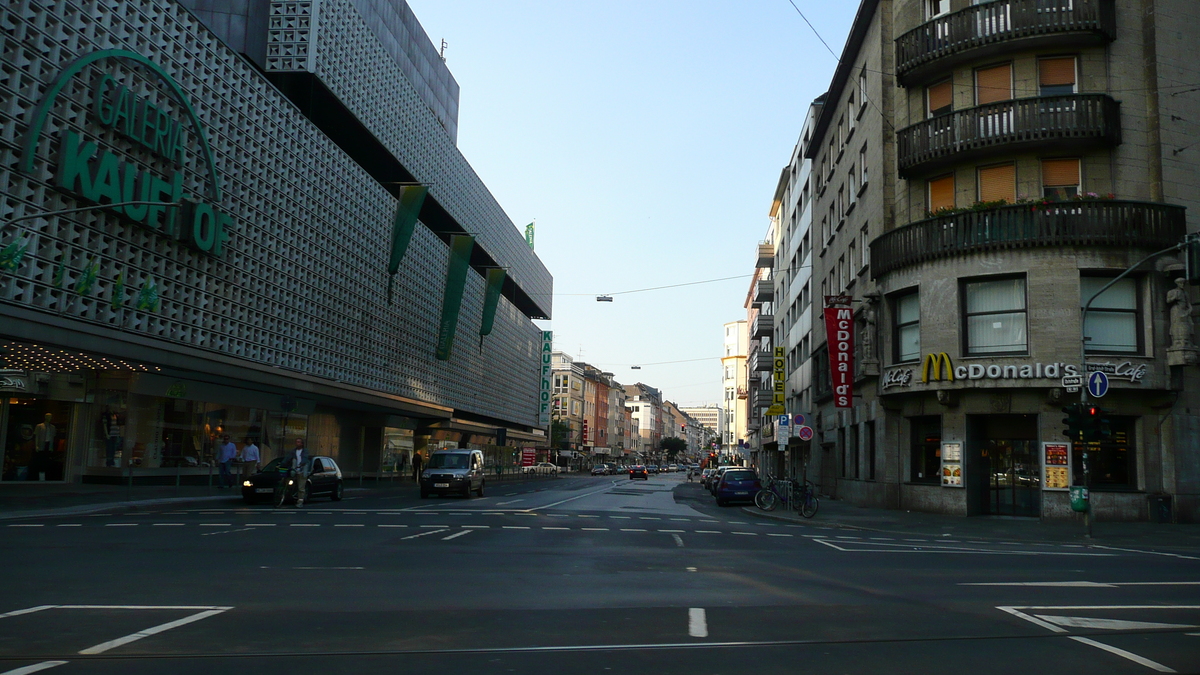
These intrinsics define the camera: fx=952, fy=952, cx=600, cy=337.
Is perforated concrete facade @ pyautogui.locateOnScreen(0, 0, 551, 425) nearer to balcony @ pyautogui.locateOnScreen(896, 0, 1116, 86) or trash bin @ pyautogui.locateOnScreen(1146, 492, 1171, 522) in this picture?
balcony @ pyautogui.locateOnScreen(896, 0, 1116, 86)

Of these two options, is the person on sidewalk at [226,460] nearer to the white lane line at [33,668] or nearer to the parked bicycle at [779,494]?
the parked bicycle at [779,494]

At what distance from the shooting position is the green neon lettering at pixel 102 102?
82.3 feet

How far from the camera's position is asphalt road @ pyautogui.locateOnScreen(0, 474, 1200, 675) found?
6.74 metres

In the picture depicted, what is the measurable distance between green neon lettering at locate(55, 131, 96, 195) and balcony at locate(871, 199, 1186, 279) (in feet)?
78.9

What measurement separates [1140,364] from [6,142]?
96.2ft

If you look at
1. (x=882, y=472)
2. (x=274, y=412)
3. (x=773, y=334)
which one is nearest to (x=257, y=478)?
(x=274, y=412)

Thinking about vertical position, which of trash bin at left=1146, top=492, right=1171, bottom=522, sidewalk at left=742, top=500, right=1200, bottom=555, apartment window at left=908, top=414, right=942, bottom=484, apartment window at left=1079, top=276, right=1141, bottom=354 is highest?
apartment window at left=1079, top=276, right=1141, bottom=354

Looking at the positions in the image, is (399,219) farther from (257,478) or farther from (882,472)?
(882,472)

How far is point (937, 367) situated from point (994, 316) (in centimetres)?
218

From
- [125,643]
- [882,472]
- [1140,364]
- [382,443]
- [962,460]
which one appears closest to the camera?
[125,643]

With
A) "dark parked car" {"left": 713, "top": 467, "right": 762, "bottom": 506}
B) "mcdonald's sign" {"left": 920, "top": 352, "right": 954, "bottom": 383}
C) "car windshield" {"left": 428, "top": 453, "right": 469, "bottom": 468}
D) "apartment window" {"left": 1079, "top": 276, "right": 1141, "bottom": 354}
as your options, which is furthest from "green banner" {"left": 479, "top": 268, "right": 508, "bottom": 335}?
"apartment window" {"left": 1079, "top": 276, "right": 1141, "bottom": 354}

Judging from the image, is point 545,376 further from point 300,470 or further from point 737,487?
point 300,470

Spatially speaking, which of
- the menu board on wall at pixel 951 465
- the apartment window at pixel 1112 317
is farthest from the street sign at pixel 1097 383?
the menu board on wall at pixel 951 465

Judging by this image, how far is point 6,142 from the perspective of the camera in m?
22.2
